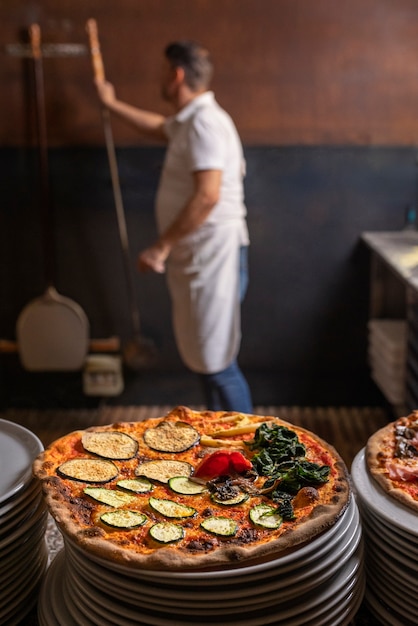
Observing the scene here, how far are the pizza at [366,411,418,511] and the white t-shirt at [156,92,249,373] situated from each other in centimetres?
211

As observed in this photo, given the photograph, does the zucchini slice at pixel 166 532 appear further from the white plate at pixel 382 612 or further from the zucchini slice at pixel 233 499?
the white plate at pixel 382 612

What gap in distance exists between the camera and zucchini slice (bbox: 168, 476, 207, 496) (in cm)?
120

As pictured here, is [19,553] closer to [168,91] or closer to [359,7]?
[168,91]

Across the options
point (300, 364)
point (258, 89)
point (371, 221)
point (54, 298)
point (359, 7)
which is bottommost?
point (300, 364)

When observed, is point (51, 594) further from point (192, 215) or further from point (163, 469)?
point (192, 215)

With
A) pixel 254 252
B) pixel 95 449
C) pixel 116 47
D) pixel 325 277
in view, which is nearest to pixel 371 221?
pixel 325 277

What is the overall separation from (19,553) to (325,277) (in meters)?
3.16

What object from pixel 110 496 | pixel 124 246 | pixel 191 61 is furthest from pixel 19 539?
A: pixel 124 246

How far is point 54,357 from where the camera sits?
416 cm

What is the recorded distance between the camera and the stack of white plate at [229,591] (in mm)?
987

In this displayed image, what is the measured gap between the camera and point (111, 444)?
1345 mm

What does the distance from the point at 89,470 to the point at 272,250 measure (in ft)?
9.72

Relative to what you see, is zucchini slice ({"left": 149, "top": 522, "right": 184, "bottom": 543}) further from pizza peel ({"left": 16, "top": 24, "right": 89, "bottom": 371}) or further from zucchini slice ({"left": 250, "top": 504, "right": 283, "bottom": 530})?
pizza peel ({"left": 16, "top": 24, "right": 89, "bottom": 371})

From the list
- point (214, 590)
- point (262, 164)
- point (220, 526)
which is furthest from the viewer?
point (262, 164)
